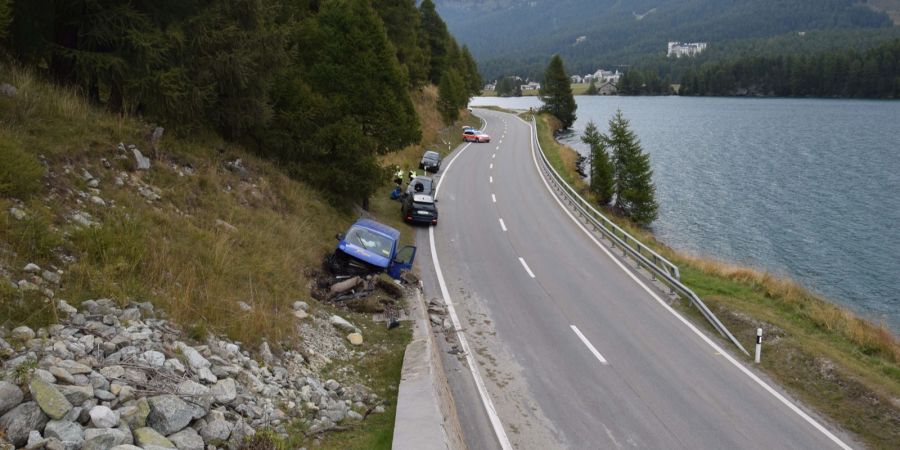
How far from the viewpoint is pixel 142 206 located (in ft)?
40.3

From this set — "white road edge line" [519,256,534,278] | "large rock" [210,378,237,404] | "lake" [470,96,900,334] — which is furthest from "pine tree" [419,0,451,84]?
"large rock" [210,378,237,404]

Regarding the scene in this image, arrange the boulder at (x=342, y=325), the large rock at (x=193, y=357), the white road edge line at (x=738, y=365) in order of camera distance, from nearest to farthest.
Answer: the large rock at (x=193, y=357) → the white road edge line at (x=738, y=365) → the boulder at (x=342, y=325)

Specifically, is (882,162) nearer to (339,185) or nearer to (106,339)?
(339,185)

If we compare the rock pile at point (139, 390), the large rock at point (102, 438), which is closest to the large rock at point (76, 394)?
the rock pile at point (139, 390)

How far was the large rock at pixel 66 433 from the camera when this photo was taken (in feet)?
17.9

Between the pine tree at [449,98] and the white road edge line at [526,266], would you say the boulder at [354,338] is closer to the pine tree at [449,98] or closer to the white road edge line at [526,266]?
the white road edge line at [526,266]

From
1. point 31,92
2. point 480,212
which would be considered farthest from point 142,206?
point 480,212

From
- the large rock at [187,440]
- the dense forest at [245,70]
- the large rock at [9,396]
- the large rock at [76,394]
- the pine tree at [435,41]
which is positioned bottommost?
the large rock at [187,440]

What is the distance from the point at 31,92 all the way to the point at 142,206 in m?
3.54

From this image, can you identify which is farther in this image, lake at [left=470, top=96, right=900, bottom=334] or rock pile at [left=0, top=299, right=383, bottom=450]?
lake at [left=470, top=96, right=900, bottom=334]

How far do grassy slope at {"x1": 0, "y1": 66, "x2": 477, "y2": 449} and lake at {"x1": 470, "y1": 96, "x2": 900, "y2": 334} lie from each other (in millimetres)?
22025

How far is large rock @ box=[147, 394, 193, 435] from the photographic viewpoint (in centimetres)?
634

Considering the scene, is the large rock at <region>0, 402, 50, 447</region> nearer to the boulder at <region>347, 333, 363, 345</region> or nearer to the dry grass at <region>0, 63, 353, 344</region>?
the dry grass at <region>0, 63, 353, 344</region>

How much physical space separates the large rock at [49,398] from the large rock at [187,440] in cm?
105
